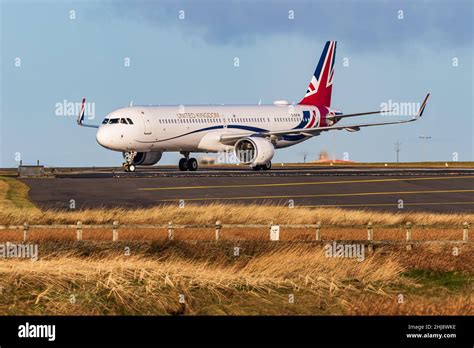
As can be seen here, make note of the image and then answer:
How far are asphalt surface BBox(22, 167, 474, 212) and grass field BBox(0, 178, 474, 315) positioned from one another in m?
13.6

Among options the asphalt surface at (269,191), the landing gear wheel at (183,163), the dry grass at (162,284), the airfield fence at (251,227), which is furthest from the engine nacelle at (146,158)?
the dry grass at (162,284)

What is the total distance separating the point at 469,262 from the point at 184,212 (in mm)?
16462

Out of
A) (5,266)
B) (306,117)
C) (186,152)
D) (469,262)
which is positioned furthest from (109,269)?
(306,117)

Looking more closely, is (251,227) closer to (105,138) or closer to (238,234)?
(238,234)

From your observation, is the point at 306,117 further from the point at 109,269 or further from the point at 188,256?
the point at 109,269

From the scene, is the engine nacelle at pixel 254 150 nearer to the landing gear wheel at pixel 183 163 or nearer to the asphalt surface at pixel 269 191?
the landing gear wheel at pixel 183 163

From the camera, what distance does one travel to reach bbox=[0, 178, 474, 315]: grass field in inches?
930

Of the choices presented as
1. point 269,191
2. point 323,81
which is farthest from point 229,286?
point 323,81

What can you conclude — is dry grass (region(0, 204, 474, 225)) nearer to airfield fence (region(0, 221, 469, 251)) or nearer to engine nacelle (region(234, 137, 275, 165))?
airfield fence (region(0, 221, 469, 251))

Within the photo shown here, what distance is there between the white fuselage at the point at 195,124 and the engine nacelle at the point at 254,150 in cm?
96

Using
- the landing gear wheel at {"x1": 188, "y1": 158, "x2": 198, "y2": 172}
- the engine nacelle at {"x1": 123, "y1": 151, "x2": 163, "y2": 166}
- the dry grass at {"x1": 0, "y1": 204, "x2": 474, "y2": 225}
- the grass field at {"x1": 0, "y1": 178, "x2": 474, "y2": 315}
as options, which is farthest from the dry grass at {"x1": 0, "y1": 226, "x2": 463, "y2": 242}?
the landing gear wheel at {"x1": 188, "y1": 158, "x2": 198, "y2": 172}

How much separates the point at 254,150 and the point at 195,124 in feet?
16.8

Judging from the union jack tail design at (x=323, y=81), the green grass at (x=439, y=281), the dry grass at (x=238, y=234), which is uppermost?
the union jack tail design at (x=323, y=81)

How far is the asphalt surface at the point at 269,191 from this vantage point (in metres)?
50.8
